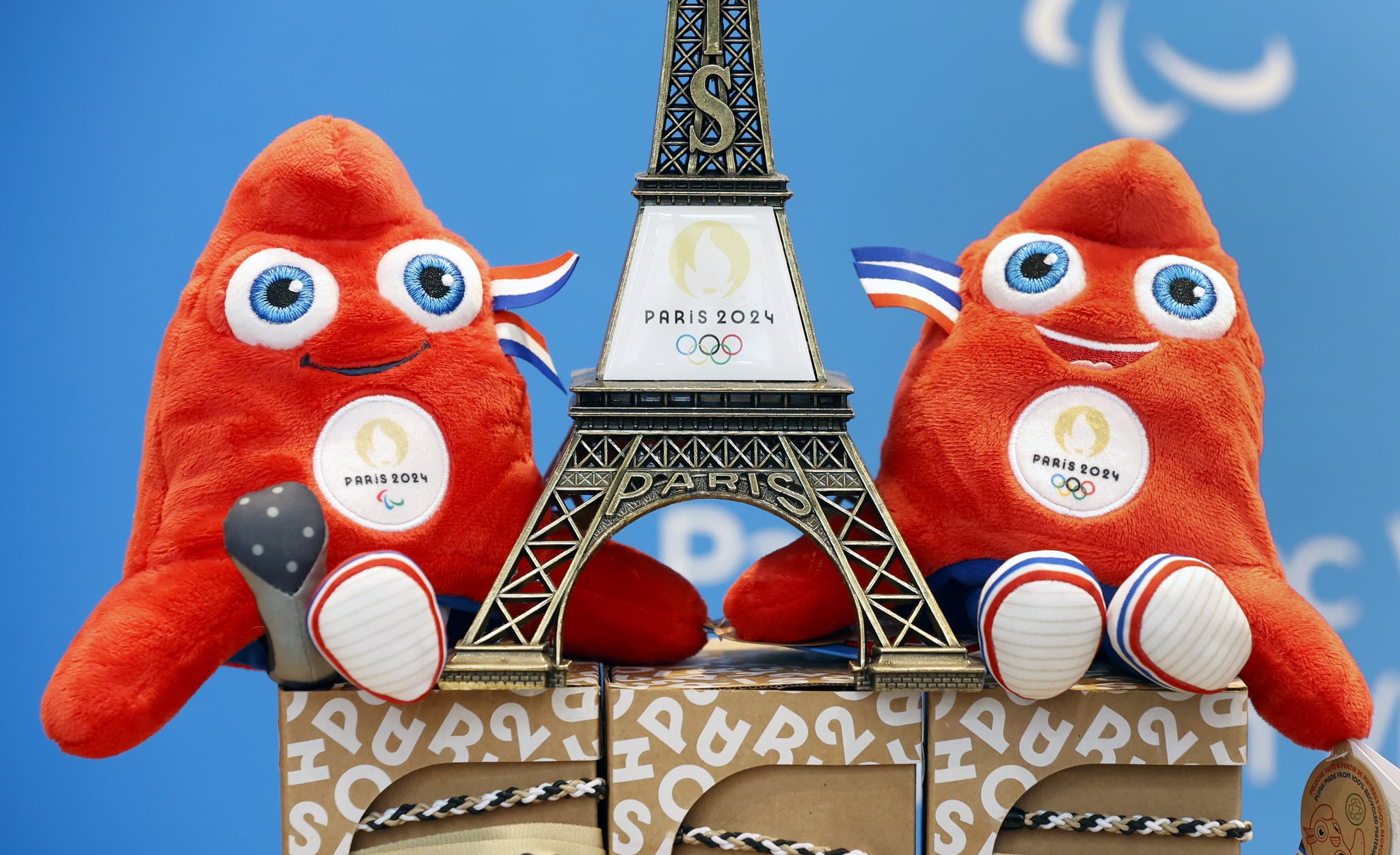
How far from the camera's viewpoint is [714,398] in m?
1.63

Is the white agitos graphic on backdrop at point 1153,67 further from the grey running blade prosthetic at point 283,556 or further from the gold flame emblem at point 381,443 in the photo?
the grey running blade prosthetic at point 283,556

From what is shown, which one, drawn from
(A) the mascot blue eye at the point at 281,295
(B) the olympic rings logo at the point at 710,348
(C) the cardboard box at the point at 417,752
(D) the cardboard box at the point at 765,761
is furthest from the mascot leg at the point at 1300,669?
(A) the mascot blue eye at the point at 281,295

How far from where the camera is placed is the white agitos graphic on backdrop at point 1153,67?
7.79 feet

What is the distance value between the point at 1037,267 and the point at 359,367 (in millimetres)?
837

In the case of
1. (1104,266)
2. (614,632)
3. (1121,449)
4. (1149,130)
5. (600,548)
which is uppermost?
(1149,130)

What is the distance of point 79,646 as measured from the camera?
145 cm

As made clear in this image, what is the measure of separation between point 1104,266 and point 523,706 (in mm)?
889

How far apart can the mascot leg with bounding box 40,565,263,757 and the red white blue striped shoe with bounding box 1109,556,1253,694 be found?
0.99 metres

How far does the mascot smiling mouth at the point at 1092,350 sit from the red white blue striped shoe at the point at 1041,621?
27cm

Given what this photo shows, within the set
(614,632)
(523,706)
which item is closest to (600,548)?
(614,632)

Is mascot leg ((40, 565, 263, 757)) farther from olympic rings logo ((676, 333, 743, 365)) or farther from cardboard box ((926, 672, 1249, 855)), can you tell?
cardboard box ((926, 672, 1249, 855))

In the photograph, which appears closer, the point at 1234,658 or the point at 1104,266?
the point at 1234,658

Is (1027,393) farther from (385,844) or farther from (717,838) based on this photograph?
(385,844)

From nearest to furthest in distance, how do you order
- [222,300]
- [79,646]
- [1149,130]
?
[79,646]
[222,300]
[1149,130]
